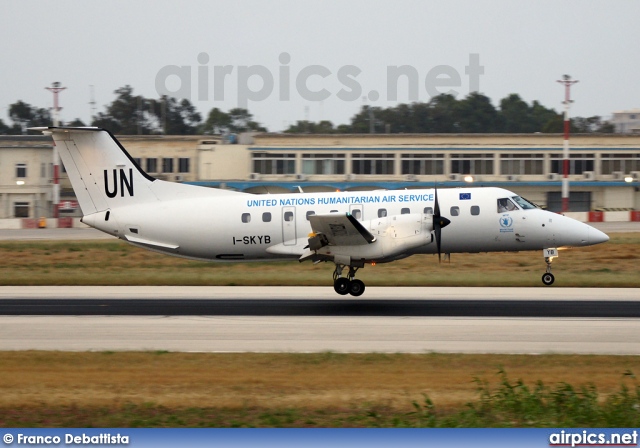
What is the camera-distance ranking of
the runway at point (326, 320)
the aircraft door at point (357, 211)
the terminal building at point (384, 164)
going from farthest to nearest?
the terminal building at point (384, 164) → the aircraft door at point (357, 211) → the runway at point (326, 320)

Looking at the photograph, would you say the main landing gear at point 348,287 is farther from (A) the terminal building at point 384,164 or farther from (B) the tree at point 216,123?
(B) the tree at point 216,123

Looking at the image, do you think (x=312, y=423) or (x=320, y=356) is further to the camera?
(x=320, y=356)

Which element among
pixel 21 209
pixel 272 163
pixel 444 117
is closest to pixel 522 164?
pixel 272 163

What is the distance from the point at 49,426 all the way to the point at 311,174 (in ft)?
180

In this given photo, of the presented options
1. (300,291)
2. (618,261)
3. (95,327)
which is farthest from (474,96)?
(95,327)

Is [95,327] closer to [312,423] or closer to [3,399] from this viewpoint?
[3,399]

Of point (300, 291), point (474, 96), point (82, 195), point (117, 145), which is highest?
point (474, 96)

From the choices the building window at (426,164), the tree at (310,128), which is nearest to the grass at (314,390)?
the building window at (426,164)

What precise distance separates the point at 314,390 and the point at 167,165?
56.6 meters

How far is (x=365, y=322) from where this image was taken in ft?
56.2

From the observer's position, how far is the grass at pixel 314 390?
31.6ft

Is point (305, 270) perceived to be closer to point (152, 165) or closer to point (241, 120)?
point (152, 165)

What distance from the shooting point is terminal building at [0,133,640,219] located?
62062mm

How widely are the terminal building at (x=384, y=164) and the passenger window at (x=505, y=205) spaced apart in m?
39.8
